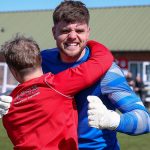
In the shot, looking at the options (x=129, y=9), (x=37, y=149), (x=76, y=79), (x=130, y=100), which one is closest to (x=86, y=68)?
(x=76, y=79)

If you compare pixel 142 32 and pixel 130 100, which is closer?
pixel 130 100

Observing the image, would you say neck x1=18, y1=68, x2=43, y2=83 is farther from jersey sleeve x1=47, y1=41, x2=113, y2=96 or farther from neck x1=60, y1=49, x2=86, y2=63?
neck x1=60, y1=49, x2=86, y2=63

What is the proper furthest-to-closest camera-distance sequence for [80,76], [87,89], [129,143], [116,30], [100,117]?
[116,30] → [129,143] → [87,89] → [80,76] → [100,117]

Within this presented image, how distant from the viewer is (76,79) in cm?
356

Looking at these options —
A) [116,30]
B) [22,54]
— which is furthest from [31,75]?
[116,30]

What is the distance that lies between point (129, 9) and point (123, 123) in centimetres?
3389

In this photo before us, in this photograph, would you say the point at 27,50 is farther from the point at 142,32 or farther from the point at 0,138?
the point at 142,32

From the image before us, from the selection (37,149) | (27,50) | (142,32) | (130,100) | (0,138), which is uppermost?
(27,50)

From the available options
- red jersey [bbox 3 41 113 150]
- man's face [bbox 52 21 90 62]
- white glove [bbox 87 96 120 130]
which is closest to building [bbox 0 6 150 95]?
man's face [bbox 52 21 90 62]

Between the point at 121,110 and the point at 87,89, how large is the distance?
310mm

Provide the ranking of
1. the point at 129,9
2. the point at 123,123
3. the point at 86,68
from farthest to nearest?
1. the point at 129,9
2. the point at 86,68
3. the point at 123,123

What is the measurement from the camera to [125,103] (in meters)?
3.54

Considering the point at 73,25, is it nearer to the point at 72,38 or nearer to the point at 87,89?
the point at 72,38

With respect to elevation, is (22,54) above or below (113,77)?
above
